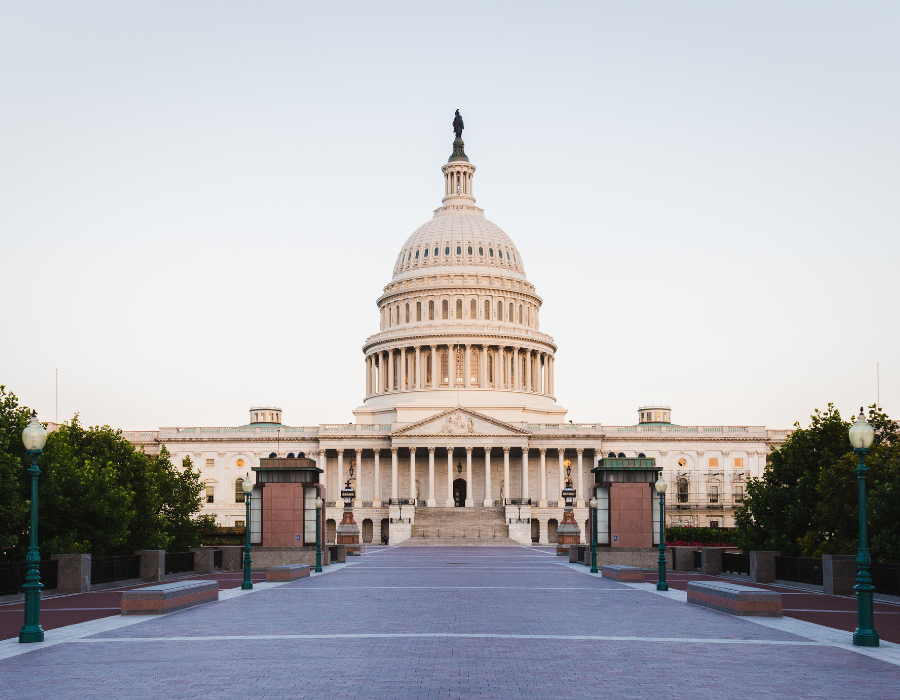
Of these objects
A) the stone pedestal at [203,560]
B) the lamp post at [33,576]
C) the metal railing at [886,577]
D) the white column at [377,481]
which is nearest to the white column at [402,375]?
the white column at [377,481]

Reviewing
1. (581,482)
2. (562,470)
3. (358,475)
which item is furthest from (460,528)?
(562,470)

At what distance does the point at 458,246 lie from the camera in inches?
5901

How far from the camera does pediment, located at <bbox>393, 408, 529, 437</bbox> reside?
128 meters

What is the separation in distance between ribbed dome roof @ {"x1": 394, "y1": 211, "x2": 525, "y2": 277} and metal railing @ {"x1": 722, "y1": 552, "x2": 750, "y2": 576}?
102724 mm

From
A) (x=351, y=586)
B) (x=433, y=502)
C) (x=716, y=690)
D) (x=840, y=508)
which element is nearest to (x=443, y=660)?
(x=716, y=690)

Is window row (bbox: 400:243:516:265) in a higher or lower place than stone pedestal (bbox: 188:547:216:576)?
higher

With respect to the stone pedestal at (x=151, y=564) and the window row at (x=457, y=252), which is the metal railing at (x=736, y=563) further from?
the window row at (x=457, y=252)

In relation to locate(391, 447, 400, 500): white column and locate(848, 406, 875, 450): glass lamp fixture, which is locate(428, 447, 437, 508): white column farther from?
locate(848, 406, 875, 450): glass lamp fixture

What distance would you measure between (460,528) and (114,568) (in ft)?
234

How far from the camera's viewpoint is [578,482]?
13162cm

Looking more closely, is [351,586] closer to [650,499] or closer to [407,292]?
[650,499]

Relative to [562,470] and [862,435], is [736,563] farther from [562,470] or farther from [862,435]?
[562,470]

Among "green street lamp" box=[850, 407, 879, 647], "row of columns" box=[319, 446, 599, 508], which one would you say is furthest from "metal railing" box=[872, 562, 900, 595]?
"row of columns" box=[319, 446, 599, 508]

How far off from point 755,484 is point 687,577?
9.08 metres
